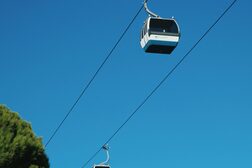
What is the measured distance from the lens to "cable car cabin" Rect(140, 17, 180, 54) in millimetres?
13617

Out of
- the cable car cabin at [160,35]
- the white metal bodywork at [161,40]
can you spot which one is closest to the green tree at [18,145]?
the cable car cabin at [160,35]

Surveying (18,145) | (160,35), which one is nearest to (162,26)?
(160,35)

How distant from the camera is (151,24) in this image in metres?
13.8

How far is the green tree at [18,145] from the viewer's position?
18.0 meters

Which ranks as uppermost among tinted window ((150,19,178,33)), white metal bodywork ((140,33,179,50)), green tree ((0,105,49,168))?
tinted window ((150,19,178,33))

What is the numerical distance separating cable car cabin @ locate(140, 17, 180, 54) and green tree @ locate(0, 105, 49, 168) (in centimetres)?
660

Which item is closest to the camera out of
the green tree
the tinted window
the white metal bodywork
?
the white metal bodywork

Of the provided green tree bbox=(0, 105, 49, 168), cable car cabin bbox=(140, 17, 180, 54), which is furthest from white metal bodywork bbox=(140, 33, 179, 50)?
green tree bbox=(0, 105, 49, 168)

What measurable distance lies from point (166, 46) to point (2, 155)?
284 inches

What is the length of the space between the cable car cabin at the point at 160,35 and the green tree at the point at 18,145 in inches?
260

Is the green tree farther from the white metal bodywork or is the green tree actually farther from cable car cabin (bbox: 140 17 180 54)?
the white metal bodywork

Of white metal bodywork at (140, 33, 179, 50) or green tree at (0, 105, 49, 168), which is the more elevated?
white metal bodywork at (140, 33, 179, 50)

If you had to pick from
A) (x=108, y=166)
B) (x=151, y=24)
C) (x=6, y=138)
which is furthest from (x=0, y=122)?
(x=151, y=24)

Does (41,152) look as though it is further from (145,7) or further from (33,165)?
(145,7)
